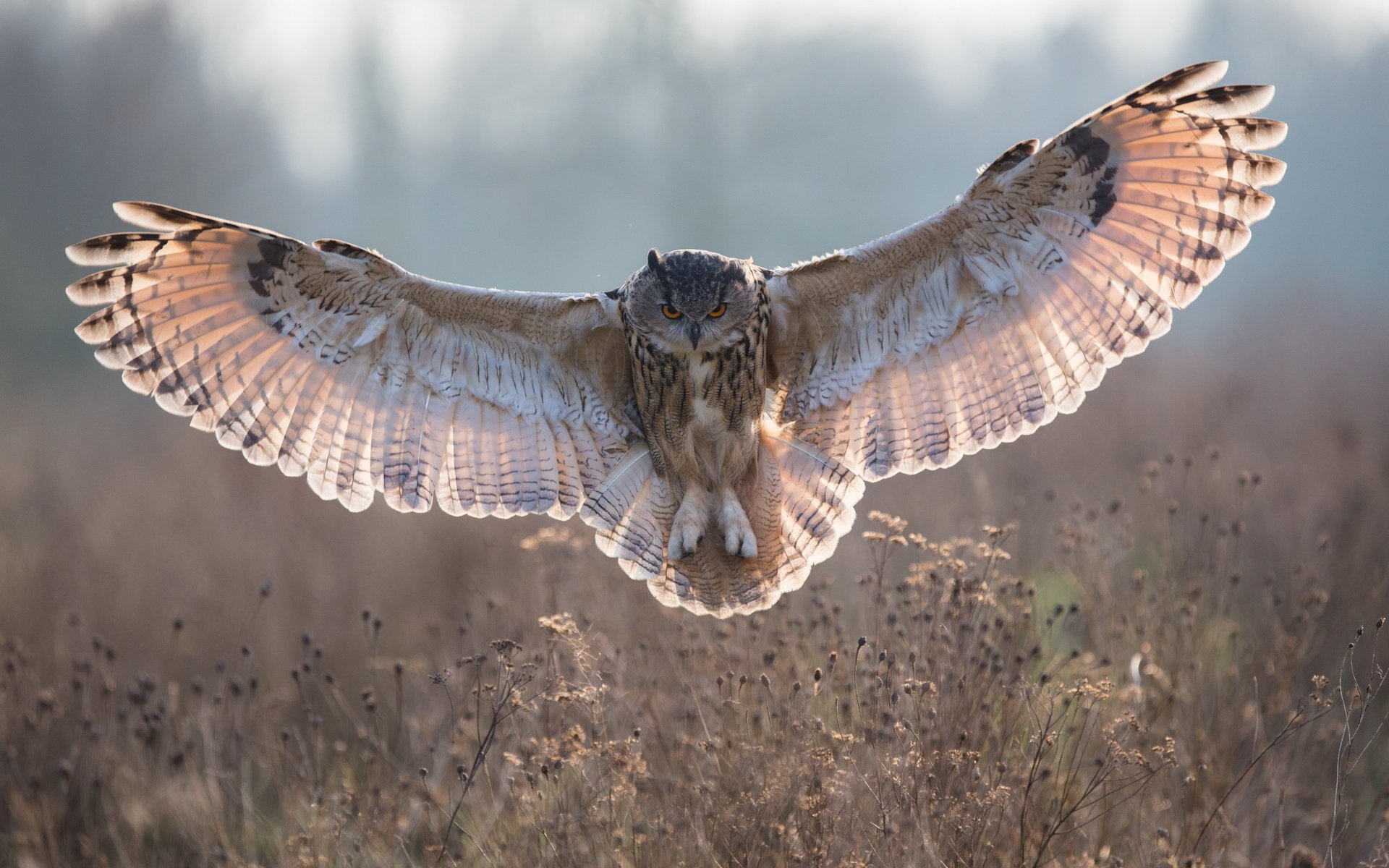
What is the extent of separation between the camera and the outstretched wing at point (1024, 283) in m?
3.69

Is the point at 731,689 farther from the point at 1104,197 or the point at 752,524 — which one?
the point at 1104,197

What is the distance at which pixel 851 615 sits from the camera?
7164mm

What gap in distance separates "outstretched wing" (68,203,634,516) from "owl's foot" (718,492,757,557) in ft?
1.80

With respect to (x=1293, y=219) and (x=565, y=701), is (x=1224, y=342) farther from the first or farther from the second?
(x=1293, y=219)

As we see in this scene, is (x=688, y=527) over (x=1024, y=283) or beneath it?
beneath

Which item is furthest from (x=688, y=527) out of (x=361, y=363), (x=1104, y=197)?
(x=1104, y=197)

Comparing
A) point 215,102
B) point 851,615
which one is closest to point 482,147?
point 215,102

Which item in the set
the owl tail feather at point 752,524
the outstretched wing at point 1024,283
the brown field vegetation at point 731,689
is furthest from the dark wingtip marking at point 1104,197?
the owl tail feather at point 752,524

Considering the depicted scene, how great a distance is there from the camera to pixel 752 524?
4465 millimetres

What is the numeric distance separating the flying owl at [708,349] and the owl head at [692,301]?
0.03 feet

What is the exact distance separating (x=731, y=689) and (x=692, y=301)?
54.8 inches

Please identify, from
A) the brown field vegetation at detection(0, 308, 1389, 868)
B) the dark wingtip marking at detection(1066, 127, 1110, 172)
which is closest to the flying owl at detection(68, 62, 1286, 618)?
the dark wingtip marking at detection(1066, 127, 1110, 172)

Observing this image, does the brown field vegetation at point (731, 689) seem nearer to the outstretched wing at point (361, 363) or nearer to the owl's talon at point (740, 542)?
the owl's talon at point (740, 542)

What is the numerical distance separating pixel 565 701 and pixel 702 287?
1585 mm
